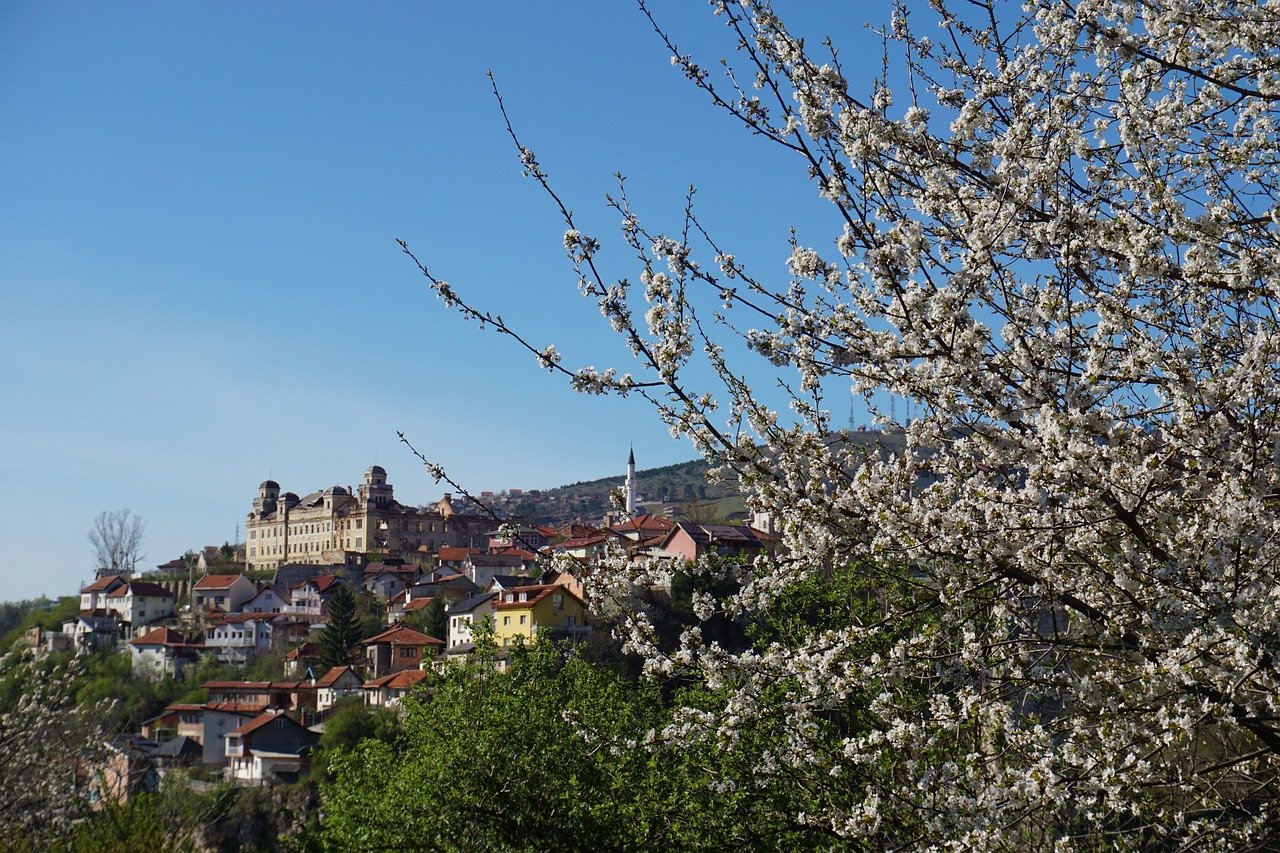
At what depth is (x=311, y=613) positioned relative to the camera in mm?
74625

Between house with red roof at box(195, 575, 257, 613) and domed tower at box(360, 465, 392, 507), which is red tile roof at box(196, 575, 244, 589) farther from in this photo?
domed tower at box(360, 465, 392, 507)

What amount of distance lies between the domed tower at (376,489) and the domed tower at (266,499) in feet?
51.6

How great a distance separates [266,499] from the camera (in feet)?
390

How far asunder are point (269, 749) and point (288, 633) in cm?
2330

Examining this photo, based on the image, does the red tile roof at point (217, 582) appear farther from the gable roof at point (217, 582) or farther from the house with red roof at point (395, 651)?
the house with red roof at point (395, 651)

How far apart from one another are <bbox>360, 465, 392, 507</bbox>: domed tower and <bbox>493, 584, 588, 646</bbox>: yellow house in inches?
2346

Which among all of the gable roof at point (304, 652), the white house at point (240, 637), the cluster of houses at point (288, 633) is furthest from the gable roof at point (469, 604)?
the white house at point (240, 637)

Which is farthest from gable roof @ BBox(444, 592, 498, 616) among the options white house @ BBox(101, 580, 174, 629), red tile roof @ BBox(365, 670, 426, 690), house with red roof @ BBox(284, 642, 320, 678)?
white house @ BBox(101, 580, 174, 629)

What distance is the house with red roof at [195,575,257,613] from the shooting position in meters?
80.6

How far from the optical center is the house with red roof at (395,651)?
178ft

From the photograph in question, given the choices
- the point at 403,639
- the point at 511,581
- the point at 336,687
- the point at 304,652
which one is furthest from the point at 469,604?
the point at 304,652

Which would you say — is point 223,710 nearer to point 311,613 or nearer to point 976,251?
point 311,613

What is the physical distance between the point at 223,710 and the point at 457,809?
42.6 meters

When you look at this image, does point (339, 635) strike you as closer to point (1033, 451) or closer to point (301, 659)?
point (301, 659)
